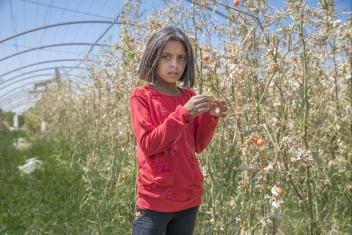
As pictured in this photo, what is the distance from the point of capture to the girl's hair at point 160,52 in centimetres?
163

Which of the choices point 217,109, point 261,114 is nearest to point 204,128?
point 217,109

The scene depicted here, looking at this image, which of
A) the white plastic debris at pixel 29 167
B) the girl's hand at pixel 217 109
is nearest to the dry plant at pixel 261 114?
the girl's hand at pixel 217 109

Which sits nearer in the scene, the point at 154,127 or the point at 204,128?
the point at 154,127

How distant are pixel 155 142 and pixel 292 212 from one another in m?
1.90

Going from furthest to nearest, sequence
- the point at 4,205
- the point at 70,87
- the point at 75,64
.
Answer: the point at 75,64
the point at 70,87
the point at 4,205

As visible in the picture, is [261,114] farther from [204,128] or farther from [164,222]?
[164,222]

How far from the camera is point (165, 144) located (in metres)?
1.48

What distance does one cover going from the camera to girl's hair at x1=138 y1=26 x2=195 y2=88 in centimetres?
163

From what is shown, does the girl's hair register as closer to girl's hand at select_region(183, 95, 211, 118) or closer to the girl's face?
the girl's face

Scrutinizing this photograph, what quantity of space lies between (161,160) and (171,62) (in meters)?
0.34

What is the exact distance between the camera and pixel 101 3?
22.5 ft

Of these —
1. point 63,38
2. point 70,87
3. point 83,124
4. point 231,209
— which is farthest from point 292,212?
point 63,38

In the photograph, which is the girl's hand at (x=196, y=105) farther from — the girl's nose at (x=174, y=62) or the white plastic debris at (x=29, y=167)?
the white plastic debris at (x=29, y=167)

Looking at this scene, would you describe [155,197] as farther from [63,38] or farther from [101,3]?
[63,38]
